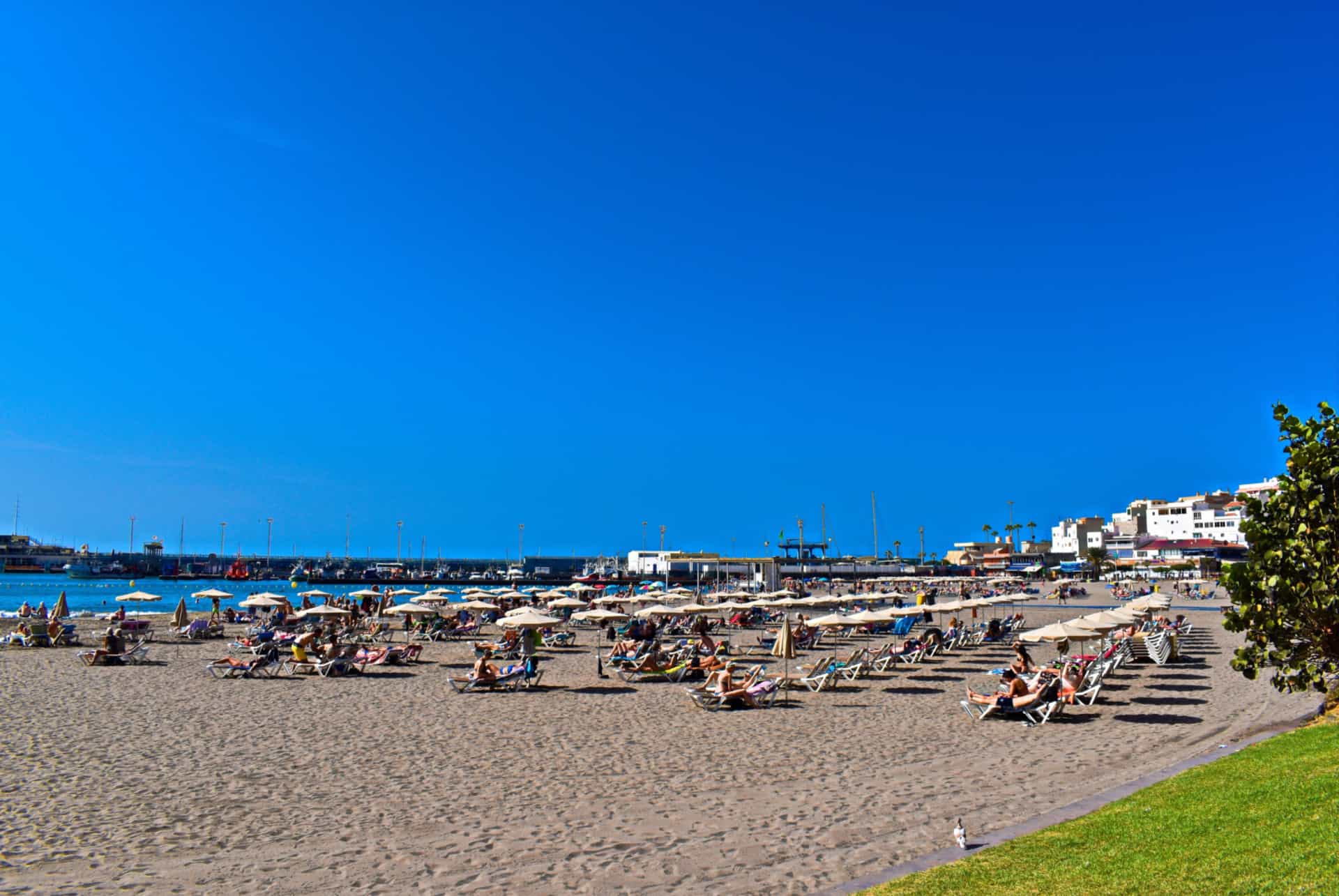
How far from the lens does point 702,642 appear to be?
25.0 m

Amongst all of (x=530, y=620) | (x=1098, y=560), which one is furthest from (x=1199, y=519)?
(x=530, y=620)

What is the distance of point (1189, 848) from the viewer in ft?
20.3

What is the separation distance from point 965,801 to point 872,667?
11.3 meters

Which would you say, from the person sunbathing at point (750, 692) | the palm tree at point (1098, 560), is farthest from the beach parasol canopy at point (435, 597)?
the palm tree at point (1098, 560)

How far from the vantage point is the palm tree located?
10106 centimetres

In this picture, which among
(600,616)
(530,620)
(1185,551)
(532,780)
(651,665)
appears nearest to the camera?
(532,780)

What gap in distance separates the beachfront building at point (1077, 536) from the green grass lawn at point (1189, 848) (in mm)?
137007

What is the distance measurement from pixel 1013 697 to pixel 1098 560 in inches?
4254

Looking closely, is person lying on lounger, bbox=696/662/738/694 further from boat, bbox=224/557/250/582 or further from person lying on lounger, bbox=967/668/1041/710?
boat, bbox=224/557/250/582

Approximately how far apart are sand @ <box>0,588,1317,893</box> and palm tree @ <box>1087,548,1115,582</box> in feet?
298

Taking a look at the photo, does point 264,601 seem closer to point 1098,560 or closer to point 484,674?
point 484,674

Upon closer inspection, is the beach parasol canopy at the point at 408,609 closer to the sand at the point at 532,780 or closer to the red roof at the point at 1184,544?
the sand at the point at 532,780

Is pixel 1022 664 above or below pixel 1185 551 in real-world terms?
below

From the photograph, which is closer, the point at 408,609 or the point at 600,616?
the point at 600,616
